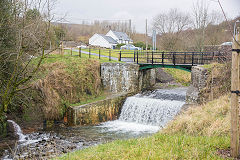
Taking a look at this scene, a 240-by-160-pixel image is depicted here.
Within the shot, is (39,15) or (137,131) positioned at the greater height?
(39,15)

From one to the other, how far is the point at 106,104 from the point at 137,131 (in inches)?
132

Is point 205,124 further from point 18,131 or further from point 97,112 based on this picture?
point 18,131

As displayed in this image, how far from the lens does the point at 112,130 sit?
525 inches

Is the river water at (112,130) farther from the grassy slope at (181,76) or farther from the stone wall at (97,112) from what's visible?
the grassy slope at (181,76)

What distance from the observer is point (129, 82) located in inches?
698

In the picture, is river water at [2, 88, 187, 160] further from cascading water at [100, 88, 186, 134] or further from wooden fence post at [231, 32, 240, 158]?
wooden fence post at [231, 32, 240, 158]

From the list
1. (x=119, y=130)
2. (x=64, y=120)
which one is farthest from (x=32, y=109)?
(x=119, y=130)

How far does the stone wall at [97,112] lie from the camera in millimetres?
13938

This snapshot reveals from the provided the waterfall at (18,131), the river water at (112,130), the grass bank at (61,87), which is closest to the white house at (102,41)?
the grass bank at (61,87)

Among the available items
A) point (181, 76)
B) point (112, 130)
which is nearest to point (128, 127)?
point (112, 130)

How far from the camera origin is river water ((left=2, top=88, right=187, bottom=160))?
9.98m

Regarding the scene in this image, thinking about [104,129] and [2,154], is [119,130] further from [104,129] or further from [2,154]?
[2,154]

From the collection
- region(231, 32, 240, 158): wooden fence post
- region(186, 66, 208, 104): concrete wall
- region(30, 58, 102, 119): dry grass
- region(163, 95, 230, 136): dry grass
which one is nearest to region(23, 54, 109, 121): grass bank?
region(30, 58, 102, 119): dry grass

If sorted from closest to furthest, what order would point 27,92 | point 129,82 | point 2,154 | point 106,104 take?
point 2,154
point 27,92
point 106,104
point 129,82
